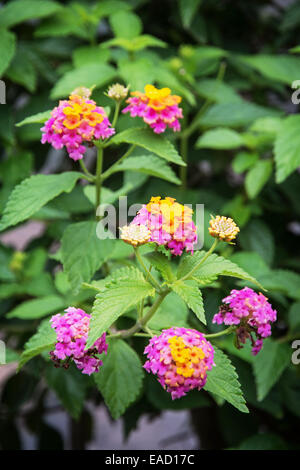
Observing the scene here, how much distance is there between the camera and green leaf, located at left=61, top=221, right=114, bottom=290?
66 cm

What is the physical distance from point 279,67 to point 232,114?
13 centimetres

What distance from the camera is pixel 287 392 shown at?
1056mm

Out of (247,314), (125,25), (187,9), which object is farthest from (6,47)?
(247,314)

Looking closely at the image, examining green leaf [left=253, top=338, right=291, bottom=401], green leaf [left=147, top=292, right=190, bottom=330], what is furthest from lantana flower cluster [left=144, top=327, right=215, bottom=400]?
green leaf [left=253, top=338, right=291, bottom=401]

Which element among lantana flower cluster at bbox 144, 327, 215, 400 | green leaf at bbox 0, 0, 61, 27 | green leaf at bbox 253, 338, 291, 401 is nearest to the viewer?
lantana flower cluster at bbox 144, 327, 215, 400

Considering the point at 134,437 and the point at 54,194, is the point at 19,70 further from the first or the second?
the point at 134,437

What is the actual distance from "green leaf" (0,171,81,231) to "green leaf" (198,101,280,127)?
0.50m

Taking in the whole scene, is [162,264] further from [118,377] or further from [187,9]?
[187,9]

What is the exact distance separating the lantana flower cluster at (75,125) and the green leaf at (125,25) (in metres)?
0.51

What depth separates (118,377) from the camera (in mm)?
668

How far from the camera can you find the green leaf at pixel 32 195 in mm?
631

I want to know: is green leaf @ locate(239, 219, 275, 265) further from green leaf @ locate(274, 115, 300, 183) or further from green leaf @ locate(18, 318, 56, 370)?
green leaf @ locate(18, 318, 56, 370)

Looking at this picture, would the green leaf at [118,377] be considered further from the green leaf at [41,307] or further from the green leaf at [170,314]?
the green leaf at [41,307]

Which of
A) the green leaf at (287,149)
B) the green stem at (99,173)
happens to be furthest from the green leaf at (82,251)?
the green leaf at (287,149)
